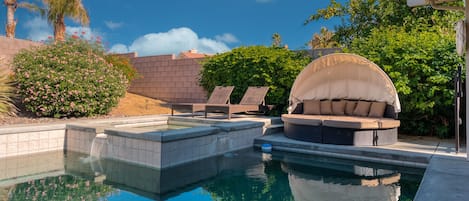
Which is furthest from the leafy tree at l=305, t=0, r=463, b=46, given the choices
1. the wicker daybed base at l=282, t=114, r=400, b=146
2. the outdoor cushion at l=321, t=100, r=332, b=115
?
the wicker daybed base at l=282, t=114, r=400, b=146

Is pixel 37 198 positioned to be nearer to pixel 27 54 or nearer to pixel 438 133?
pixel 27 54

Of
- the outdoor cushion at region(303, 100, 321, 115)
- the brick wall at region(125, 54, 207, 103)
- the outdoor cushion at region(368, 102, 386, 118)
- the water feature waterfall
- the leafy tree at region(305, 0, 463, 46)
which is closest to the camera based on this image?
the water feature waterfall

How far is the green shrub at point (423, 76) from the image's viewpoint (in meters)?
6.95

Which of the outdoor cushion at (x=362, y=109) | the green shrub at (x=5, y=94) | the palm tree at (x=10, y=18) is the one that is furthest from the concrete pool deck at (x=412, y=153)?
the palm tree at (x=10, y=18)

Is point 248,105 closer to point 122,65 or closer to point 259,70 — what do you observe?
point 259,70

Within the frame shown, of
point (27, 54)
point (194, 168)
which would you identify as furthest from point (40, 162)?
point (27, 54)

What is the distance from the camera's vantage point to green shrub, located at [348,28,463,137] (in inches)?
274

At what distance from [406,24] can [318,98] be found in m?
4.47

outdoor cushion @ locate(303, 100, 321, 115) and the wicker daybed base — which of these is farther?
outdoor cushion @ locate(303, 100, 321, 115)

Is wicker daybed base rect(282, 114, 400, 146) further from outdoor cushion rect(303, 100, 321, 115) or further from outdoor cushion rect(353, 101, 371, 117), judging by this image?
outdoor cushion rect(303, 100, 321, 115)

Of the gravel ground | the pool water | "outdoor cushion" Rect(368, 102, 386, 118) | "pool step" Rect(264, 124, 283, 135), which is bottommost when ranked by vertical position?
the pool water

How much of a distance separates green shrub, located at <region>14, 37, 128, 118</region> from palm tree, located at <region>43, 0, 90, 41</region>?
7090mm

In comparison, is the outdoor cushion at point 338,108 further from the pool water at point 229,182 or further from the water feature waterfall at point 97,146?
the water feature waterfall at point 97,146

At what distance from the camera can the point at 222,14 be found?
2134 cm
